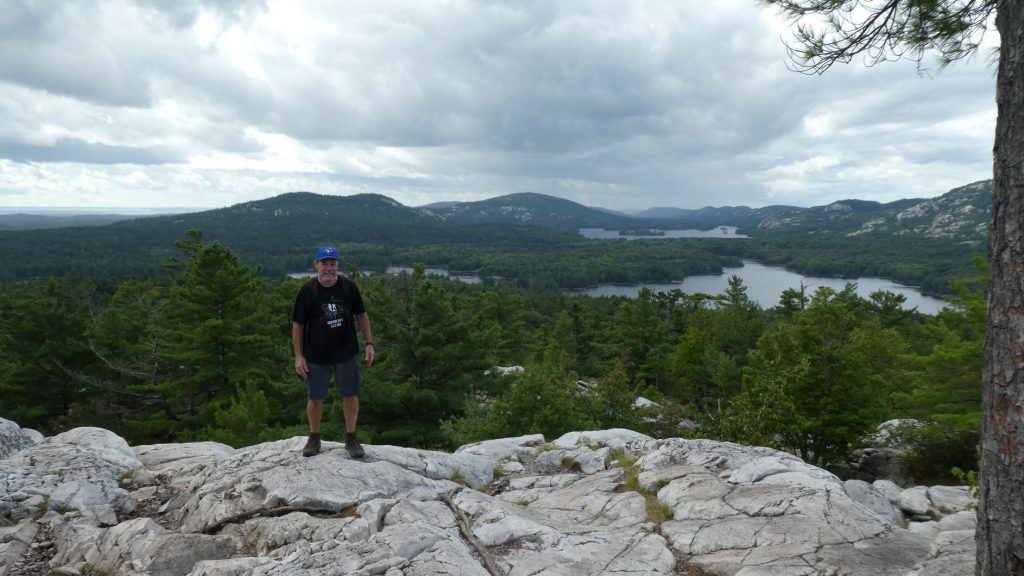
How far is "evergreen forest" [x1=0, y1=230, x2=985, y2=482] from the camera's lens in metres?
12.3

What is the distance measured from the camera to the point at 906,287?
120m

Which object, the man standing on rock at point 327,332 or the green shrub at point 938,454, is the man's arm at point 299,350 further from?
the green shrub at point 938,454

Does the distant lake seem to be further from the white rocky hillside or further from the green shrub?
the white rocky hillside

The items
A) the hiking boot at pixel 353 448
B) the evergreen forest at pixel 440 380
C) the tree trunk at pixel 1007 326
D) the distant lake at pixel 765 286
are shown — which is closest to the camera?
the tree trunk at pixel 1007 326

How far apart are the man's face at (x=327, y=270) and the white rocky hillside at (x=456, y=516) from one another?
220 centimetres

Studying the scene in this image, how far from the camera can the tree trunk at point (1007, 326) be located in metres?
2.71

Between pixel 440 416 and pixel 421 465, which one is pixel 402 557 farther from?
pixel 440 416

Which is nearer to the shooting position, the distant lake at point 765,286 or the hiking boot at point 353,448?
the hiking boot at point 353,448

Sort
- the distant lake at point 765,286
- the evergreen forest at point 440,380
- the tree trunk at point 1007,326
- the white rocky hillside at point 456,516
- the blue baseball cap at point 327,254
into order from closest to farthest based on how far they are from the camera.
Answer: the tree trunk at point 1007,326 → the white rocky hillside at point 456,516 → the blue baseball cap at point 327,254 → the evergreen forest at point 440,380 → the distant lake at point 765,286

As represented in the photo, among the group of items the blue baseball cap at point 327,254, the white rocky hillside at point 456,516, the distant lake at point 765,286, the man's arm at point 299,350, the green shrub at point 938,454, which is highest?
the blue baseball cap at point 327,254

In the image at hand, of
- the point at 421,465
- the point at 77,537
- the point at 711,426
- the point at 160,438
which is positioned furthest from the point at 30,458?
the point at 160,438

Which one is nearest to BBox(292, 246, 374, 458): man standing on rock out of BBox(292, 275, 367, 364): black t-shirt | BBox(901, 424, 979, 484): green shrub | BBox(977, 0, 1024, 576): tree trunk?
BBox(292, 275, 367, 364): black t-shirt

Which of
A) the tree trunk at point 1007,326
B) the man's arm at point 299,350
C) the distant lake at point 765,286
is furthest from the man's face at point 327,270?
the distant lake at point 765,286

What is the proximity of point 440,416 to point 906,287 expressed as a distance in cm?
14199
